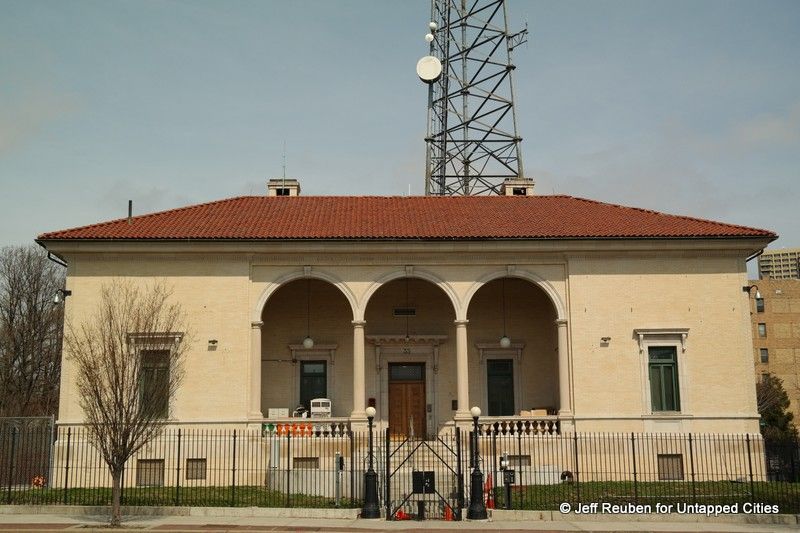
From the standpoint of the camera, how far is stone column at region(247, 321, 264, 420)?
28.3 m

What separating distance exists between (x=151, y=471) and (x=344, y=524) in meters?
9.46

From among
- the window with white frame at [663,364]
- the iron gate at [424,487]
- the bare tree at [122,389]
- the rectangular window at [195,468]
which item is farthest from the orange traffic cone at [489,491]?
the rectangular window at [195,468]

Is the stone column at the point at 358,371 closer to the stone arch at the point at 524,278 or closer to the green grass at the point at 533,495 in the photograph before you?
the stone arch at the point at 524,278

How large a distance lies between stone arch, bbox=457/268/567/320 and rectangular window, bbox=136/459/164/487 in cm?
1079

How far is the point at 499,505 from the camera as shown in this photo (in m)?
22.5

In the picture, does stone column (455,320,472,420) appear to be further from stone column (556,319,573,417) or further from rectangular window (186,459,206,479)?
rectangular window (186,459,206,479)

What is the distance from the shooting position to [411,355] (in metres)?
31.5

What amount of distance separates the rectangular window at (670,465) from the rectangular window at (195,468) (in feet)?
47.5

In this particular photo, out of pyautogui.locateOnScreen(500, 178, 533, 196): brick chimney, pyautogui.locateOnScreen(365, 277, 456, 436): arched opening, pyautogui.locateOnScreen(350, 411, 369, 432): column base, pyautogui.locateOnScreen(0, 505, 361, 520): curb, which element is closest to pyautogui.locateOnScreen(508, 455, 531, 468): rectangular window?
pyautogui.locateOnScreen(365, 277, 456, 436): arched opening

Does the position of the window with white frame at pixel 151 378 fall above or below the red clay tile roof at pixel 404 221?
below

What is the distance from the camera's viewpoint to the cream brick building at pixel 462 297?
2842 cm

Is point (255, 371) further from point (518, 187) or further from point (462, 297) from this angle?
point (518, 187)

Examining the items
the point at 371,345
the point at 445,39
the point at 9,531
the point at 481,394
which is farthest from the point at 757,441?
the point at 445,39

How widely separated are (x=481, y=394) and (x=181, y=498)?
38.8ft
